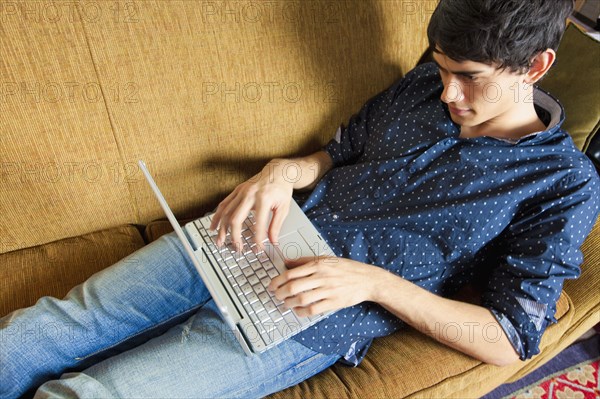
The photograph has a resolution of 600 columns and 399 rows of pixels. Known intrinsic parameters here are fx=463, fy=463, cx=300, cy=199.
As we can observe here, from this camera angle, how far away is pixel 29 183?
104 centimetres

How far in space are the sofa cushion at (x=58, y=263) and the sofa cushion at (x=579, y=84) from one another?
1105mm

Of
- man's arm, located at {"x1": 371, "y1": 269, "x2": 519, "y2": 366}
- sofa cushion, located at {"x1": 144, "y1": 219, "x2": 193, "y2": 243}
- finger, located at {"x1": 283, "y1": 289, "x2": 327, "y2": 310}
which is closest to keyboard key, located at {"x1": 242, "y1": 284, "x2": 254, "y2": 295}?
finger, located at {"x1": 283, "y1": 289, "x2": 327, "y2": 310}

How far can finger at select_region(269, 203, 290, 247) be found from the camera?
0.89 m

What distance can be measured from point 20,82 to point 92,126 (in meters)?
0.16

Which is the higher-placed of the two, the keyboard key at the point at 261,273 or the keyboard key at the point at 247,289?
the keyboard key at the point at 261,273

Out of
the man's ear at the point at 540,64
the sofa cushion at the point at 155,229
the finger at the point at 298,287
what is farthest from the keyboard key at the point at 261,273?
the man's ear at the point at 540,64

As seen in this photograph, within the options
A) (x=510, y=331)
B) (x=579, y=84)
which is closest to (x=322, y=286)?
(x=510, y=331)

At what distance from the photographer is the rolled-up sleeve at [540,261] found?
834 millimetres

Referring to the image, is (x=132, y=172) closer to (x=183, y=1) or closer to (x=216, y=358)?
(x=183, y=1)

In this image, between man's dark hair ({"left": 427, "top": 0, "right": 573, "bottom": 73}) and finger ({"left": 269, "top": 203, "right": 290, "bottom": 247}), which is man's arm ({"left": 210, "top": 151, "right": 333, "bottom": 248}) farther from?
man's dark hair ({"left": 427, "top": 0, "right": 573, "bottom": 73})

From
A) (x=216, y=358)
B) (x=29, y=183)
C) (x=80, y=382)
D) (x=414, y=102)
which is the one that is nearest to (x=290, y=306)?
(x=216, y=358)

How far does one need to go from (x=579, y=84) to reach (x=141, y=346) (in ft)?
3.74

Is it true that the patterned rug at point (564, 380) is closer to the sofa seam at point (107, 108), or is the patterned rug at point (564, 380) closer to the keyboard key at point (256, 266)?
the keyboard key at point (256, 266)

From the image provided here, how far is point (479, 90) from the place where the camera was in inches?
34.7
